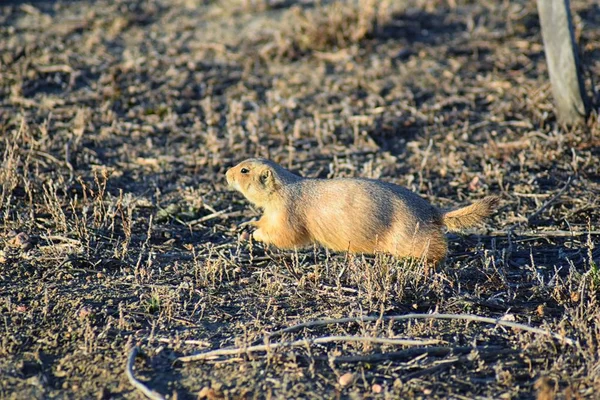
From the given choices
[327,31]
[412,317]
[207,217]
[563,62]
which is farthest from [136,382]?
[327,31]

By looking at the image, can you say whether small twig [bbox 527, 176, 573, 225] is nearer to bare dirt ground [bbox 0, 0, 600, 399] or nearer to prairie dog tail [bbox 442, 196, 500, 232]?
bare dirt ground [bbox 0, 0, 600, 399]

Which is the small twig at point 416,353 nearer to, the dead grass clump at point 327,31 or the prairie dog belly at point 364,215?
the prairie dog belly at point 364,215

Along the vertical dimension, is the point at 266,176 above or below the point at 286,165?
above

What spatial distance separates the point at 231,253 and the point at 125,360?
174 cm

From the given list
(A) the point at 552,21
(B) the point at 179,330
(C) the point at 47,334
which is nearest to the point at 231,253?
(B) the point at 179,330

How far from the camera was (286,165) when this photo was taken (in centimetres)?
824

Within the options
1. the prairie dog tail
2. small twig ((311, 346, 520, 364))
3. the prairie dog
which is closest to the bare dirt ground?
small twig ((311, 346, 520, 364))

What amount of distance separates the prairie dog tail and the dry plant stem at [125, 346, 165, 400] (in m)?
2.51

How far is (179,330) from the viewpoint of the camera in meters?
5.04

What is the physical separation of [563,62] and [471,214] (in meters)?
3.47

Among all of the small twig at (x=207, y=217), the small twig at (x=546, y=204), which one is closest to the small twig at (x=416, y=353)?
the small twig at (x=546, y=204)

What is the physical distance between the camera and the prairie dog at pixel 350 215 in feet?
18.7

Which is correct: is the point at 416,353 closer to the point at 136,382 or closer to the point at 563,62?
the point at 136,382

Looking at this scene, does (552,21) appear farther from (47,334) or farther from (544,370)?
(47,334)
